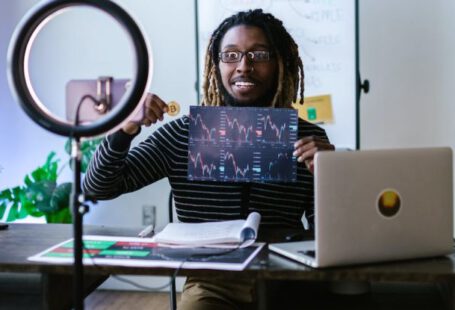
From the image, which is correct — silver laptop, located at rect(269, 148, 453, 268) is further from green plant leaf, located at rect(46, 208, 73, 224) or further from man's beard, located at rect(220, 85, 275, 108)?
green plant leaf, located at rect(46, 208, 73, 224)

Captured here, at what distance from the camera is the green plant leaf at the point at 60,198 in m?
2.92

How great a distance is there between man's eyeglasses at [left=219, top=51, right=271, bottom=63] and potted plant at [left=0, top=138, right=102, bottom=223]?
47.7 inches

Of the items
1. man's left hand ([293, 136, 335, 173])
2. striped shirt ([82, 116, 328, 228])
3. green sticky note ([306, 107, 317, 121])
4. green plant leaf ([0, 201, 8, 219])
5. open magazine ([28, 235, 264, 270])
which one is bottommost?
green plant leaf ([0, 201, 8, 219])

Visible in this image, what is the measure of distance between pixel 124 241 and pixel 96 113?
0.59 metres

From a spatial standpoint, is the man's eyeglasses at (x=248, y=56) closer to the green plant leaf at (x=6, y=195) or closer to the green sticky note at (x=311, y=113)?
the green sticky note at (x=311, y=113)

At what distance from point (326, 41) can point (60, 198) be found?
4.68 ft

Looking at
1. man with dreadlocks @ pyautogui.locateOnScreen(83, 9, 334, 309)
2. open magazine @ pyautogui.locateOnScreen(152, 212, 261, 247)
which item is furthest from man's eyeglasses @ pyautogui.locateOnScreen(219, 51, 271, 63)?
open magazine @ pyautogui.locateOnScreen(152, 212, 261, 247)

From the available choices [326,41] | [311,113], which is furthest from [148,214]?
[326,41]

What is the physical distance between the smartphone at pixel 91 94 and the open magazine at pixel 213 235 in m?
0.53

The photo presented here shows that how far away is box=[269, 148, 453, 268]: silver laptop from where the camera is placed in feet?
3.82

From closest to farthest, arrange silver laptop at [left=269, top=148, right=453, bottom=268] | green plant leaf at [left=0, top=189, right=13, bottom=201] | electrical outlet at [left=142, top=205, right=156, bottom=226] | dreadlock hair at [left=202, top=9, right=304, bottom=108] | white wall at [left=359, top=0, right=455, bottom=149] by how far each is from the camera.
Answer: silver laptop at [left=269, top=148, right=453, bottom=268] < dreadlock hair at [left=202, top=9, right=304, bottom=108] < white wall at [left=359, top=0, right=455, bottom=149] < green plant leaf at [left=0, top=189, right=13, bottom=201] < electrical outlet at [left=142, top=205, right=156, bottom=226]

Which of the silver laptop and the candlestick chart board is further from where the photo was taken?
the candlestick chart board

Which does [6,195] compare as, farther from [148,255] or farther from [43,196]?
[148,255]

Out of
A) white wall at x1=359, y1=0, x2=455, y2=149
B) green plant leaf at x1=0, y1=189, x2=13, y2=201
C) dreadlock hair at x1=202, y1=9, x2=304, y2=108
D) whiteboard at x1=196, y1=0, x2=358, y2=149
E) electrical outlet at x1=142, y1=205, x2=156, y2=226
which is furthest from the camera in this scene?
electrical outlet at x1=142, y1=205, x2=156, y2=226
